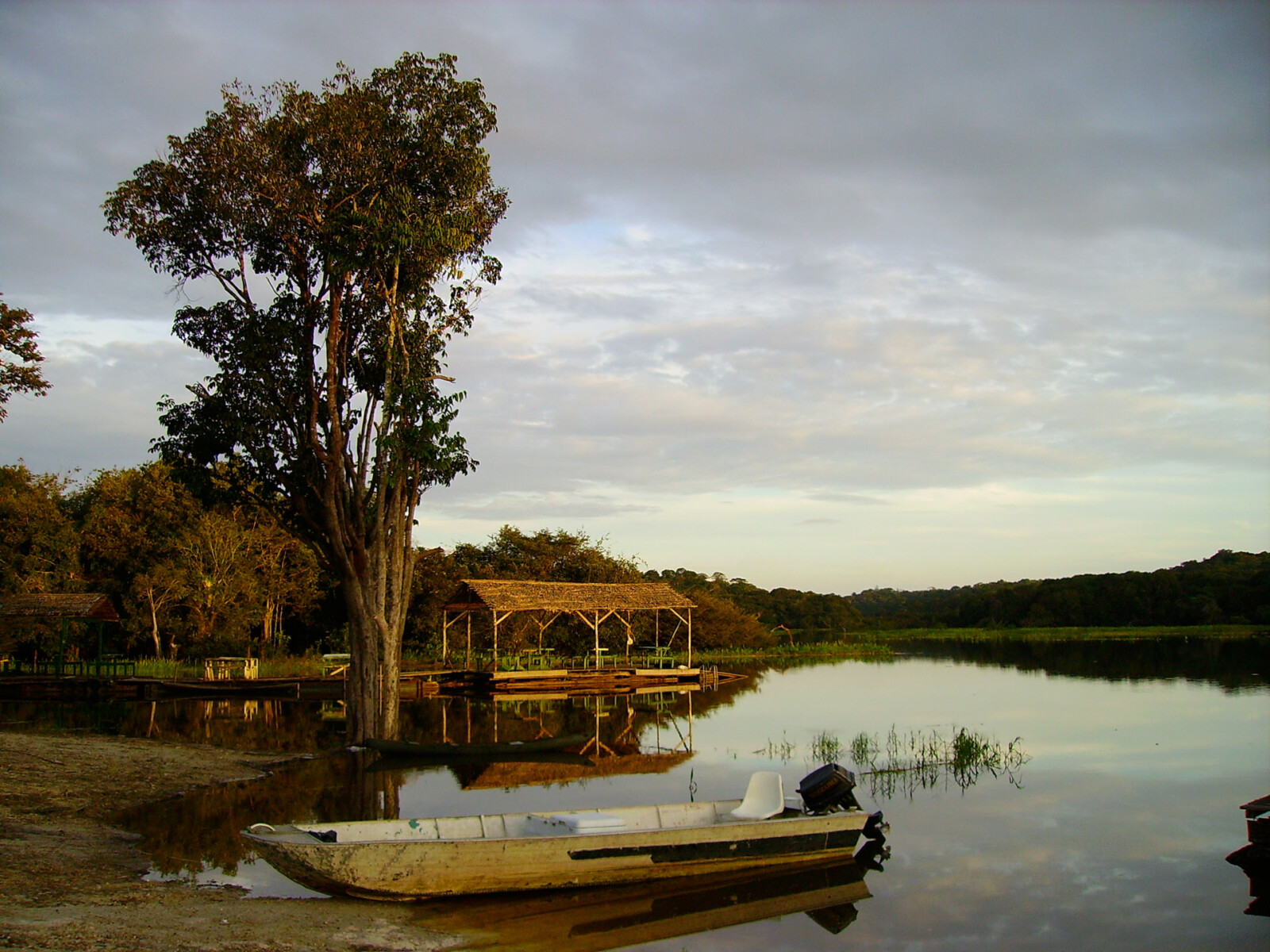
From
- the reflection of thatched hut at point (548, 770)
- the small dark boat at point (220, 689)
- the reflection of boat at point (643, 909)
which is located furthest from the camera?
the small dark boat at point (220, 689)

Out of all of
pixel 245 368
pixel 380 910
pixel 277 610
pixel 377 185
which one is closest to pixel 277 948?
pixel 380 910

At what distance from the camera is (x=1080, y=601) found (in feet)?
233

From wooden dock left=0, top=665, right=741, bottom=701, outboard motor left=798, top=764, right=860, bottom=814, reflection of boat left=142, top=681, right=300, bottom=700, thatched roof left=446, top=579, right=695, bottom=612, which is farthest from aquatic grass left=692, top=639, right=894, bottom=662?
outboard motor left=798, top=764, right=860, bottom=814

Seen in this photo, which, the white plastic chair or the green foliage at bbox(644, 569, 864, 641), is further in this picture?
the green foliage at bbox(644, 569, 864, 641)

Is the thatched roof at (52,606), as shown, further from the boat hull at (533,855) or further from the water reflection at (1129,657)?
the water reflection at (1129,657)

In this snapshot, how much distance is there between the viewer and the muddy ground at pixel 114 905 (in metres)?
7.00

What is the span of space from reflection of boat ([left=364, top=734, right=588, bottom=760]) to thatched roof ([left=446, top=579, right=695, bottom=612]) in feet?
45.1

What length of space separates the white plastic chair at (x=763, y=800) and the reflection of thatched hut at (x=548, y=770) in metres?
5.31

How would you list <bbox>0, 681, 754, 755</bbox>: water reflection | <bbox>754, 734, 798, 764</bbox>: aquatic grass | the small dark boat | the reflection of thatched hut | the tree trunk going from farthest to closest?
1. the small dark boat
2. <bbox>0, 681, 754, 755</bbox>: water reflection
3. the tree trunk
4. <bbox>754, 734, 798, 764</bbox>: aquatic grass
5. the reflection of thatched hut

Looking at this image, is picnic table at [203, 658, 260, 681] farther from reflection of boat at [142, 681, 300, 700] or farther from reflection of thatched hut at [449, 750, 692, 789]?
reflection of thatched hut at [449, 750, 692, 789]

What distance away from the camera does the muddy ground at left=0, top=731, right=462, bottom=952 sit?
7.00 m

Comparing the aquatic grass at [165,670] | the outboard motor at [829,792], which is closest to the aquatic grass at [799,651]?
the aquatic grass at [165,670]

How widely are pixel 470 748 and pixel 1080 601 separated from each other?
2570 inches

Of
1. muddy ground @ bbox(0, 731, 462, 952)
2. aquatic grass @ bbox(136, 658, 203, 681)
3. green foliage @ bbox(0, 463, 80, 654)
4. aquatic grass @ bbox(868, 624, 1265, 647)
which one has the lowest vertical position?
aquatic grass @ bbox(868, 624, 1265, 647)
